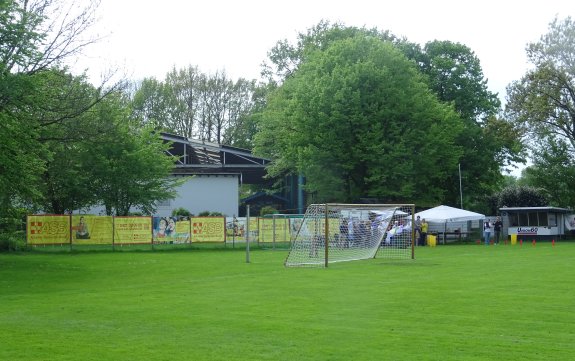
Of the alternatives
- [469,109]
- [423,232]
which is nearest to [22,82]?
[423,232]

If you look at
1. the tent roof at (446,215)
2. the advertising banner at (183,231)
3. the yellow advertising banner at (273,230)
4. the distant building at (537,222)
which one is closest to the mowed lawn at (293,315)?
the advertising banner at (183,231)

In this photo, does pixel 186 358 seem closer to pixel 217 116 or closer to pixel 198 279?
pixel 198 279

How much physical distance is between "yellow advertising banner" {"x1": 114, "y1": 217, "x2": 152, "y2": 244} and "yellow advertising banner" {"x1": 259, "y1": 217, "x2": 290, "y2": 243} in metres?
6.42

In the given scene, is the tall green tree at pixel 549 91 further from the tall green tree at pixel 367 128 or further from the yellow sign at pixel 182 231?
the yellow sign at pixel 182 231

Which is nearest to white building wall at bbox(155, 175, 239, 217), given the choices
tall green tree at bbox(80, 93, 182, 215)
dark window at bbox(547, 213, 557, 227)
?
tall green tree at bbox(80, 93, 182, 215)

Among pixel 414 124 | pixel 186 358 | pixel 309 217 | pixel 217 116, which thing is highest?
pixel 217 116

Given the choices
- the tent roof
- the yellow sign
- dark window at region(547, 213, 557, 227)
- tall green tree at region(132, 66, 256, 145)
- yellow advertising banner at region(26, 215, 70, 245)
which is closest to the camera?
yellow advertising banner at region(26, 215, 70, 245)

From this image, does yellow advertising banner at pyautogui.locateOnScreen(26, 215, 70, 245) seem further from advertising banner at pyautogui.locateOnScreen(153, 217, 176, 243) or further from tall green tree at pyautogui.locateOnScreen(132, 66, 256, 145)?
tall green tree at pyautogui.locateOnScreen(132, 66, 256, 145)

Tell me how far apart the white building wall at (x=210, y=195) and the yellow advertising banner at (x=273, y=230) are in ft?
61.0

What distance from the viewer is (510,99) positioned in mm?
56812

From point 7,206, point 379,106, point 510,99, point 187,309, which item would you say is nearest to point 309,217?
point 187,309

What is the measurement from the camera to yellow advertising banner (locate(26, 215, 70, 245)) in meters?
37.1

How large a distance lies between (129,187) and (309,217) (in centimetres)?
2091

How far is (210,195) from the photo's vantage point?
6166cm
